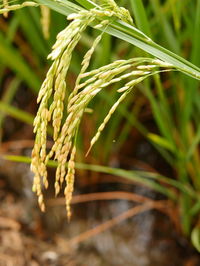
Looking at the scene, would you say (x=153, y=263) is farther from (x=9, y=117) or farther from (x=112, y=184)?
(x=9, y=117)

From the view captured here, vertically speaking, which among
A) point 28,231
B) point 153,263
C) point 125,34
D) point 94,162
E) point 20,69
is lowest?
point 153,263

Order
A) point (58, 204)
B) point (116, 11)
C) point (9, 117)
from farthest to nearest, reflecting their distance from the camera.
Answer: point (9, 117) → point (58, 204) → point (116, 11)

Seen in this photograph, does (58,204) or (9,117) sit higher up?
(9,117)

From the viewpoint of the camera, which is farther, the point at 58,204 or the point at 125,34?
the point at 58,204

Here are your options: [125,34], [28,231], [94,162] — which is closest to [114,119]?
[94,162]

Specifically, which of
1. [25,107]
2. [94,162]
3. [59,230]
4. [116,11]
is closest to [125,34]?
[116,11]

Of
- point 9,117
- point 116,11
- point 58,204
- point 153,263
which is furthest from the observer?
point 9,117
